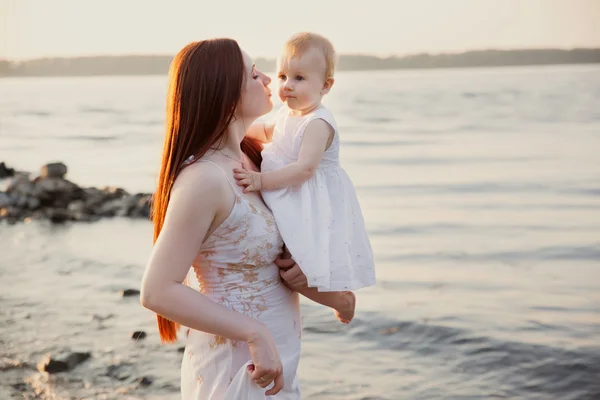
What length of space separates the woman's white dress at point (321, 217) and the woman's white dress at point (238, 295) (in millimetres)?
83

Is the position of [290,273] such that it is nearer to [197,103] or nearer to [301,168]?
[301,168]

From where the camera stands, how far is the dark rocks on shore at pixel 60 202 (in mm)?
15711

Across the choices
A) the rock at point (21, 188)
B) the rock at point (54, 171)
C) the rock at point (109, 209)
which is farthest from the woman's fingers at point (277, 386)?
the rock at point (54, 171)

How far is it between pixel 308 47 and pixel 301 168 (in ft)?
1.59

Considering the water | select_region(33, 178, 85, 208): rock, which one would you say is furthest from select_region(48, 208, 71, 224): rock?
select_region(33, 178, 85, 208): rock

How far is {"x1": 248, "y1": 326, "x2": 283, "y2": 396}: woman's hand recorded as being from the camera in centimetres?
245

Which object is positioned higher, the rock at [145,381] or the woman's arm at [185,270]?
the woman's arm at [185,270]

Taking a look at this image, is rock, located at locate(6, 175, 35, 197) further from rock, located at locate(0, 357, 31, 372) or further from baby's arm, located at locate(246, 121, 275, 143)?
baby's arm, located at locate(246, 121, 275, 143)

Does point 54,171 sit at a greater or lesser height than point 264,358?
lesser

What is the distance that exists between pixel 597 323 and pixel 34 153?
27.4 meters

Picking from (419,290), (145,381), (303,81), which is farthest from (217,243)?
(419,290)

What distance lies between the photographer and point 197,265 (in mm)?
2672

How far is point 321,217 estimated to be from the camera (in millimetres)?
2850

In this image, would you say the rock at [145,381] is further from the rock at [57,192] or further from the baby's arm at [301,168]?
the rock at [57,192]
